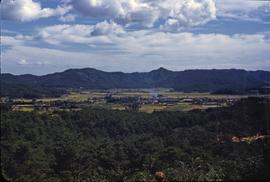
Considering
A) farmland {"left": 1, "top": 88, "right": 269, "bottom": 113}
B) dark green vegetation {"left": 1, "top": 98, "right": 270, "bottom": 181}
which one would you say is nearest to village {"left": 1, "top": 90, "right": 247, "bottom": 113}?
farmland {"left": 1, "top": 88, "right": 269, "bottom": 113}

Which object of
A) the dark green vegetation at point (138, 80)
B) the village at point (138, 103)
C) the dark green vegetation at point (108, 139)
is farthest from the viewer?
the dark green vegetation at point (138, 80)

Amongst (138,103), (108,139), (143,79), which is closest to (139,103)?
(138,103)

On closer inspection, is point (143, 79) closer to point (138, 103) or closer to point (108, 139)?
point (138, 103)

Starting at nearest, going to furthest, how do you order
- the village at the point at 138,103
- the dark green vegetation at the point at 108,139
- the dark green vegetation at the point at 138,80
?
the dark green vegetation at the point at 108,139
the village at the point at 138,103
the dark green vegetation at the point at 138,80

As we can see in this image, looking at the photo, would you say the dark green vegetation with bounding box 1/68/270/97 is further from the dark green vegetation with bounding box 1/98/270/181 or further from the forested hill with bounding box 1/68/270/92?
the dark green vegetation with bounding box 1/98/270/181

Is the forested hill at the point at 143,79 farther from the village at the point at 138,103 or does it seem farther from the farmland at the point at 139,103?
the village at the point at 138,103

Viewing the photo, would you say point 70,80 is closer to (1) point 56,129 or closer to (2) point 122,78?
(2) point 122,78

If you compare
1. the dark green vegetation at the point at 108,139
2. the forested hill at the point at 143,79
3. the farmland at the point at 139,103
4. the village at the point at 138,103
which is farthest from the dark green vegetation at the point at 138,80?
the dark green vegetation at the point at 108,139
